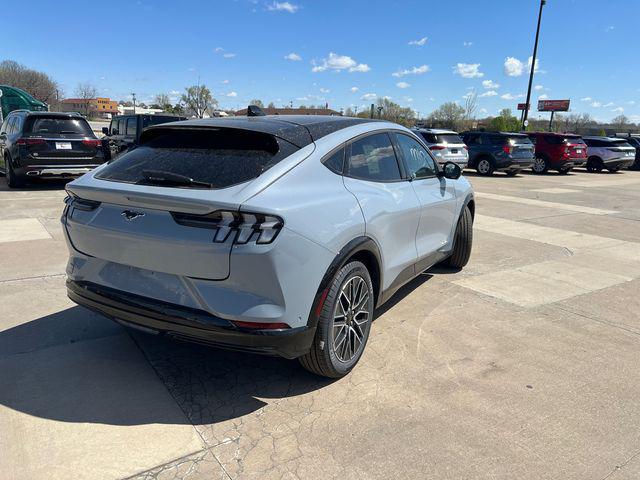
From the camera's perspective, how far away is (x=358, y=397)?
304 cm

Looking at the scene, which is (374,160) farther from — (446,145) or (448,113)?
(448,113)

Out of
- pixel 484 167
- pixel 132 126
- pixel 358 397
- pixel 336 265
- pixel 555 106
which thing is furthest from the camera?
pixel 555 106

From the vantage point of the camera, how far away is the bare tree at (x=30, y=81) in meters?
57.8

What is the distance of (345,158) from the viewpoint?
338 centimetres

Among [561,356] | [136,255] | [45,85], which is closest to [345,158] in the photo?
[136,255]

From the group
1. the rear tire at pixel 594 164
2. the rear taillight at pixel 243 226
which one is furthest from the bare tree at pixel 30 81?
the rear taillight at pixel 243 226

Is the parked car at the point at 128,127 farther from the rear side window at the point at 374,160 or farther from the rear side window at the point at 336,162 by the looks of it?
the rear side window at the point at 336,162

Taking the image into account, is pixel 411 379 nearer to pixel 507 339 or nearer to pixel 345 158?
pixel 507 339

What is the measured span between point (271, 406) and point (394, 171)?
209 centimetres

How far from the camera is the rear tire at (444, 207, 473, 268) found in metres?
5.45

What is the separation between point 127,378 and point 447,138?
53.7ft

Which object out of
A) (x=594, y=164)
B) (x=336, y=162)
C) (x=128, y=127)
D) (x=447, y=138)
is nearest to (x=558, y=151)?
(x=594, y=164)

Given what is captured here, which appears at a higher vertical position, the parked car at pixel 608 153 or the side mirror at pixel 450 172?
the parked car at pixel 608 153

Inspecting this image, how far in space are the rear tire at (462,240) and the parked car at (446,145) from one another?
39.0 ft
